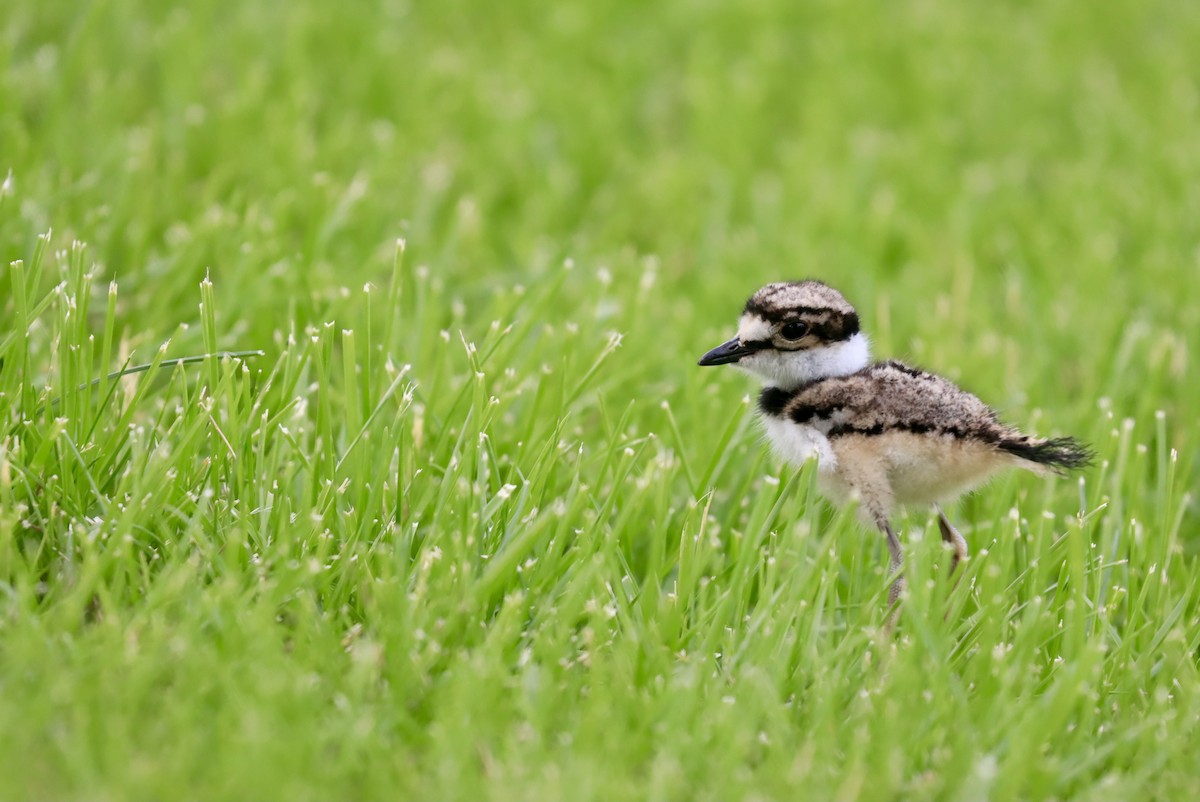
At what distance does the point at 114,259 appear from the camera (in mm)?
6129

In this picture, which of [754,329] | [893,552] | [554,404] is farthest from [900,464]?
[554,404]

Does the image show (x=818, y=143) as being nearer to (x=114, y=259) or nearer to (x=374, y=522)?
(x=114, y=259)

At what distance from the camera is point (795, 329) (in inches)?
187

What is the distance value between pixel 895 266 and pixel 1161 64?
3781 mm

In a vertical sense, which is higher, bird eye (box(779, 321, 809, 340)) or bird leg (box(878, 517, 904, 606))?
bird eye (box(779, 321, 809, 340))

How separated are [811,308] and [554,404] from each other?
3.52ft

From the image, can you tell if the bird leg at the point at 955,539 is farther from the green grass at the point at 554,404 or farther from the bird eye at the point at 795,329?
the bird eye at the point at 795,329

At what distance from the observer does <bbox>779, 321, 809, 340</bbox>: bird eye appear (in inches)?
186

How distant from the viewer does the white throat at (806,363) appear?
4.78 meters

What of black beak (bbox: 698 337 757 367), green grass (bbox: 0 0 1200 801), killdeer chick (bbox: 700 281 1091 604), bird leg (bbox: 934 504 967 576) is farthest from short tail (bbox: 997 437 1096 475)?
black beak (bbox: 698 337 757 367)

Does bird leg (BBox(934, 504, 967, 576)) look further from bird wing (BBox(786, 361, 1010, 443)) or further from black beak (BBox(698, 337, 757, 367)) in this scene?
black beak (BBox(698, 337, 757, 367))

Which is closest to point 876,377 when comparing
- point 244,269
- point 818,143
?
point 244,269

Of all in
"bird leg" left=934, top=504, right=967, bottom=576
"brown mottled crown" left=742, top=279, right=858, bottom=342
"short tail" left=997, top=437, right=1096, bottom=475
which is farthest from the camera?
"brown mottled crown" left=742, top=279, right=858, bottom=342

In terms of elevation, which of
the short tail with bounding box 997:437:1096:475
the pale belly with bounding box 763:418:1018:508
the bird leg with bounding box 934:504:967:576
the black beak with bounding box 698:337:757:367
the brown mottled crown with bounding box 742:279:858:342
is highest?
the brown mottled crown with bounding box 742:279:858:342
